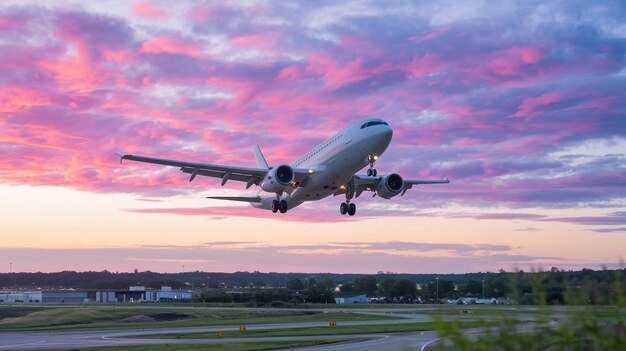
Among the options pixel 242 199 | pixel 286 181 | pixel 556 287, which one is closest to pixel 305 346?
pixel 286 181

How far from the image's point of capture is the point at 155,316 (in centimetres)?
9594

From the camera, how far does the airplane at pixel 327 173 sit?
4862 centimetres

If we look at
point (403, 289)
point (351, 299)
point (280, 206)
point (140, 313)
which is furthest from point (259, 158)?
point (403, 289)

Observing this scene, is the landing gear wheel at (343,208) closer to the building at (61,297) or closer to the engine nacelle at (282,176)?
the engine nacelle at (282,176)

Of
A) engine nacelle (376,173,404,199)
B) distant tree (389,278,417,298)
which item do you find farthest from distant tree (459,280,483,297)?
engine nacelle (376,173,404,199)

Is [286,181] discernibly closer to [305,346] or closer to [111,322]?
[305,346]

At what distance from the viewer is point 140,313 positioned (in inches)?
3949

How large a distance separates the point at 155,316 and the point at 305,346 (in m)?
49.9

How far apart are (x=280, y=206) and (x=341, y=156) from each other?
12.4m

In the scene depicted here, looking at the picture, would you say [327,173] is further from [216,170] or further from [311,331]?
[311,331]

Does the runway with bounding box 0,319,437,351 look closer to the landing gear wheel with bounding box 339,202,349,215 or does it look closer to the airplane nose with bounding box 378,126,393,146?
the landing gear wheel with bounding box 339,202,349,215

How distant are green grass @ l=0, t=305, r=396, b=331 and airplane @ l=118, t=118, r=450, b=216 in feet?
80.2

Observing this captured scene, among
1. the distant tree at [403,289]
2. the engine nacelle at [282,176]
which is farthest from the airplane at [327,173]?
the distant tree at [403,289]

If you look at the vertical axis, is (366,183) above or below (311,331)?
above
